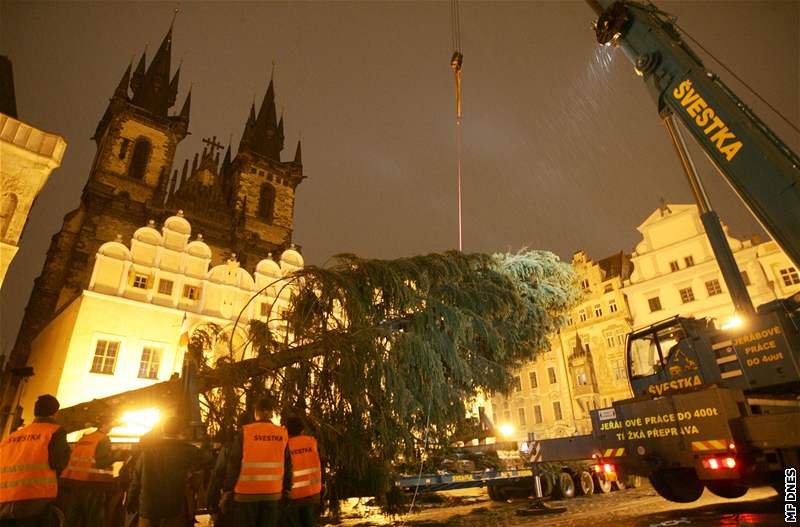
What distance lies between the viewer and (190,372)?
235 inches

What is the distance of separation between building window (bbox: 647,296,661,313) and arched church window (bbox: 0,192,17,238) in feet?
92.0

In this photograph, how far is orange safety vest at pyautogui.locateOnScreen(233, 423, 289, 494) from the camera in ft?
12.7

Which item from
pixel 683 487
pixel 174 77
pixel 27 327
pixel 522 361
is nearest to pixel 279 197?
pixel 174 77

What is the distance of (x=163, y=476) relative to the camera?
4164 mm

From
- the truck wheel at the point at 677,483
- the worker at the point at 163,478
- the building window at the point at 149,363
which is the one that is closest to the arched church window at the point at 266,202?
the building window at the point at 149,363

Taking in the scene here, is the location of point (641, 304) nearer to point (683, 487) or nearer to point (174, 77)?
point (683, 487)

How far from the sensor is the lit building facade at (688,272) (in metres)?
20.4

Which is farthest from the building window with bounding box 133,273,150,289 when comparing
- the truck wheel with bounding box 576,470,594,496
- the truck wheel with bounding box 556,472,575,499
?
the truck wheel with bounding box 576,470,594,496

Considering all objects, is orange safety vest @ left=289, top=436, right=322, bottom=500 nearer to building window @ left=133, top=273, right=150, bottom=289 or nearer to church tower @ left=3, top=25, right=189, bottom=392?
building window @ left=133, top=273, right=150, bottom=289

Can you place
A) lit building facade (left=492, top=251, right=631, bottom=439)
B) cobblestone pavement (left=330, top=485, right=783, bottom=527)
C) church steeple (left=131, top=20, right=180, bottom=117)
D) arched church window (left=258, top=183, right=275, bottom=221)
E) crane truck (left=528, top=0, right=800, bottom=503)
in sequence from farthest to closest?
arched church window (left=258, top=183, right=275, bottom=221) → church steeple (left=131, top=20, right=180, bottom=117) → lit building facade (left=492, top=251, right=631, bottom=439) → cobblestone pavement (left=330, top=485, right=783, bottom=527) → crane truck (left=528, top=0, right=800, bottom=503)

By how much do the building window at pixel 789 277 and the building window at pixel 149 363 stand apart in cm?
2733

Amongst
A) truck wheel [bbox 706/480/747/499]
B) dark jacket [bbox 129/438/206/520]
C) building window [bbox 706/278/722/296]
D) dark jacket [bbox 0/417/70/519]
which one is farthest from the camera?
building window [bbox 706/278/722/296]

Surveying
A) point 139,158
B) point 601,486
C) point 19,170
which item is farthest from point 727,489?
point 139,158

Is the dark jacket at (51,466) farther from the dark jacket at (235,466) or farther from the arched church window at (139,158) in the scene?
the arched church window at (139,158)
